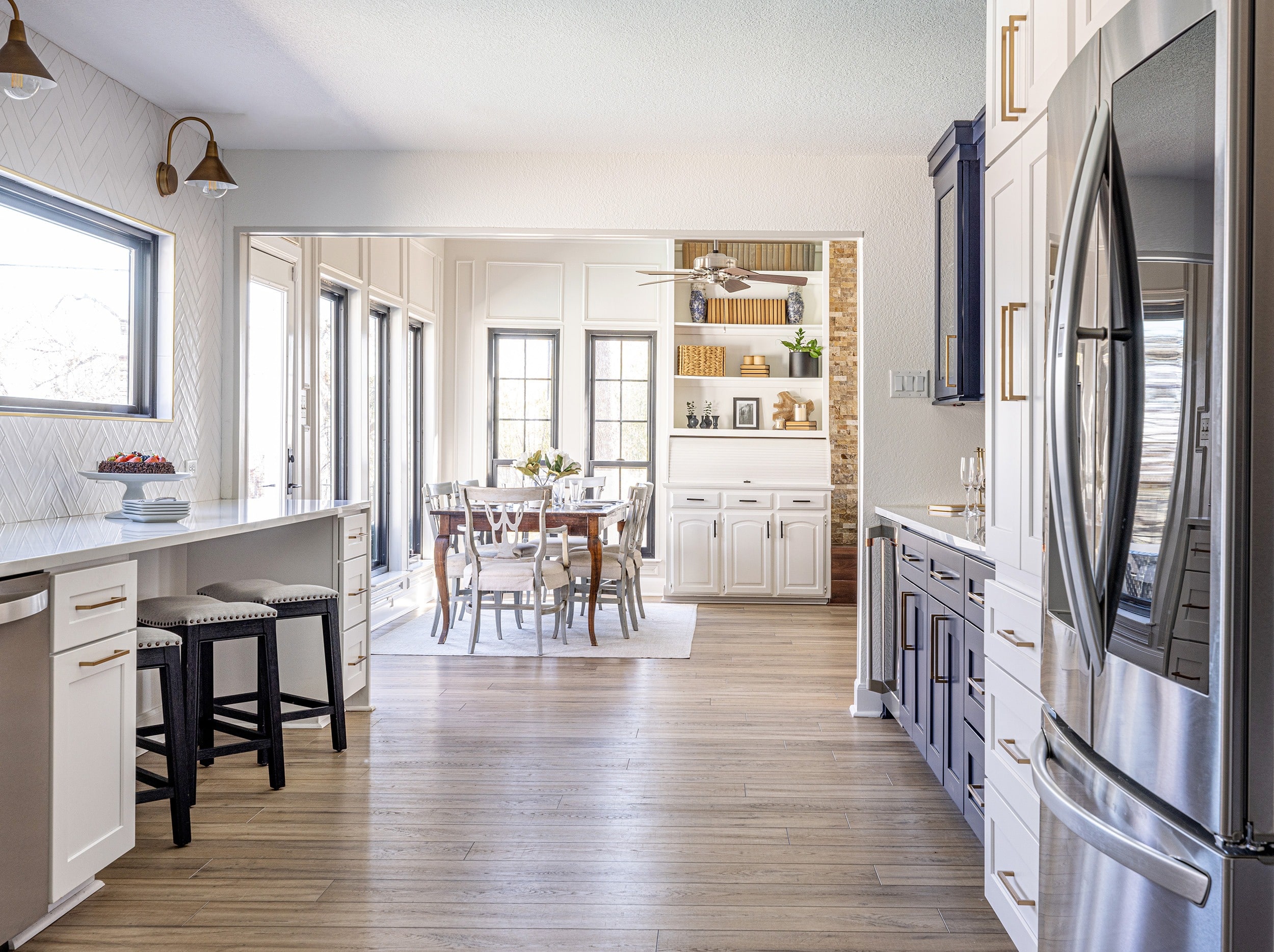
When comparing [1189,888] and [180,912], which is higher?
[1189,888]

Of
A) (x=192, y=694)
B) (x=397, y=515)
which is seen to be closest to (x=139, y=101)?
(x=192, y=694)

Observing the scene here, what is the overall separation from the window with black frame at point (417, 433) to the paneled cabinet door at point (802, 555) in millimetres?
2671

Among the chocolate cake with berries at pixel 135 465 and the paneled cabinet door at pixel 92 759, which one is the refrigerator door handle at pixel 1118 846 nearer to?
the paneled cabinet door at pixel 92 759

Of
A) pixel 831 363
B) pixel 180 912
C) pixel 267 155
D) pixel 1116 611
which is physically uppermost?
pixel 267 155

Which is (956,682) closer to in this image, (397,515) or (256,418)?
(256,418)

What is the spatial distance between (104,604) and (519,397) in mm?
5730

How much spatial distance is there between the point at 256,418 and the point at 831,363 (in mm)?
4163

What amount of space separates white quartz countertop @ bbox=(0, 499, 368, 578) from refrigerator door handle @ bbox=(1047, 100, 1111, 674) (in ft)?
6.51

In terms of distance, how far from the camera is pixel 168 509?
3.08 m

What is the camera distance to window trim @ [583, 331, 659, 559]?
796 cm

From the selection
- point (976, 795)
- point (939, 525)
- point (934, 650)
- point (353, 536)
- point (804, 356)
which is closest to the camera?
point (976, 795)

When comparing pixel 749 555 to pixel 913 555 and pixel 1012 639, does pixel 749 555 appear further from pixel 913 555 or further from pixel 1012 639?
pixel 1012 639

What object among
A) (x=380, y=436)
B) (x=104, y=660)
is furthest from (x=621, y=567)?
(x=104, y=660)

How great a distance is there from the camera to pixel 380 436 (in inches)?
→ 268
